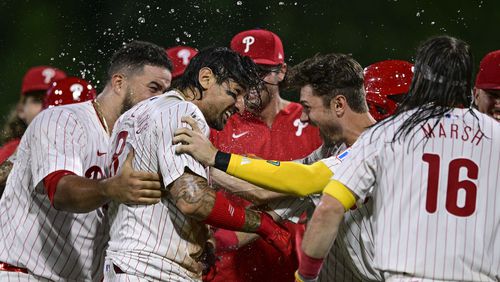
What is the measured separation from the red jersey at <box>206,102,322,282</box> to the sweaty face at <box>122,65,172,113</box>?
0.66 metres

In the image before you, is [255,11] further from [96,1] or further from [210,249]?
[210,249]

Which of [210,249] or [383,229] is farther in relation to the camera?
[210,249]

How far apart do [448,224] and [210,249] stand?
1.37 m

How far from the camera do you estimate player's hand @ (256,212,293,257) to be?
4711 mm

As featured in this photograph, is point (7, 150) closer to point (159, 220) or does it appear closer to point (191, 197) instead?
point (159, 220)

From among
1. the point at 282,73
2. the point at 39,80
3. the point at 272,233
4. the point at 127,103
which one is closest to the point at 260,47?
the point at 282,73

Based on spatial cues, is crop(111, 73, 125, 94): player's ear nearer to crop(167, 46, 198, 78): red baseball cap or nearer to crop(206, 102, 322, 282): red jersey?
crop(206, 102, 322, 282): red jersey

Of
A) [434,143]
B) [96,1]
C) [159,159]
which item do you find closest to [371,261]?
[434,143]

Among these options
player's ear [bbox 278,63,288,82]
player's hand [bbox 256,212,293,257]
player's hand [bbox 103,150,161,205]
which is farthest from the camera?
player's ear [bbox 278,63,288,82]

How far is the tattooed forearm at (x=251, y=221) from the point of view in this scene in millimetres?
4617

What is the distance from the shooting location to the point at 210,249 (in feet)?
16.2

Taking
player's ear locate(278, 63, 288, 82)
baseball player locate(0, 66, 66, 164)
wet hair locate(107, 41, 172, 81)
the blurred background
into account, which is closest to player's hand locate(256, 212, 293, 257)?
wet hair locate(107, 41, 172, 81)

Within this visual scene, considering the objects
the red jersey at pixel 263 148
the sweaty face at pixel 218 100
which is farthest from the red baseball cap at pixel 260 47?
the sweaty face at pixel 218 100

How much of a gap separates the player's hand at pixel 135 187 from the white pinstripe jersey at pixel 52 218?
1.96ft
